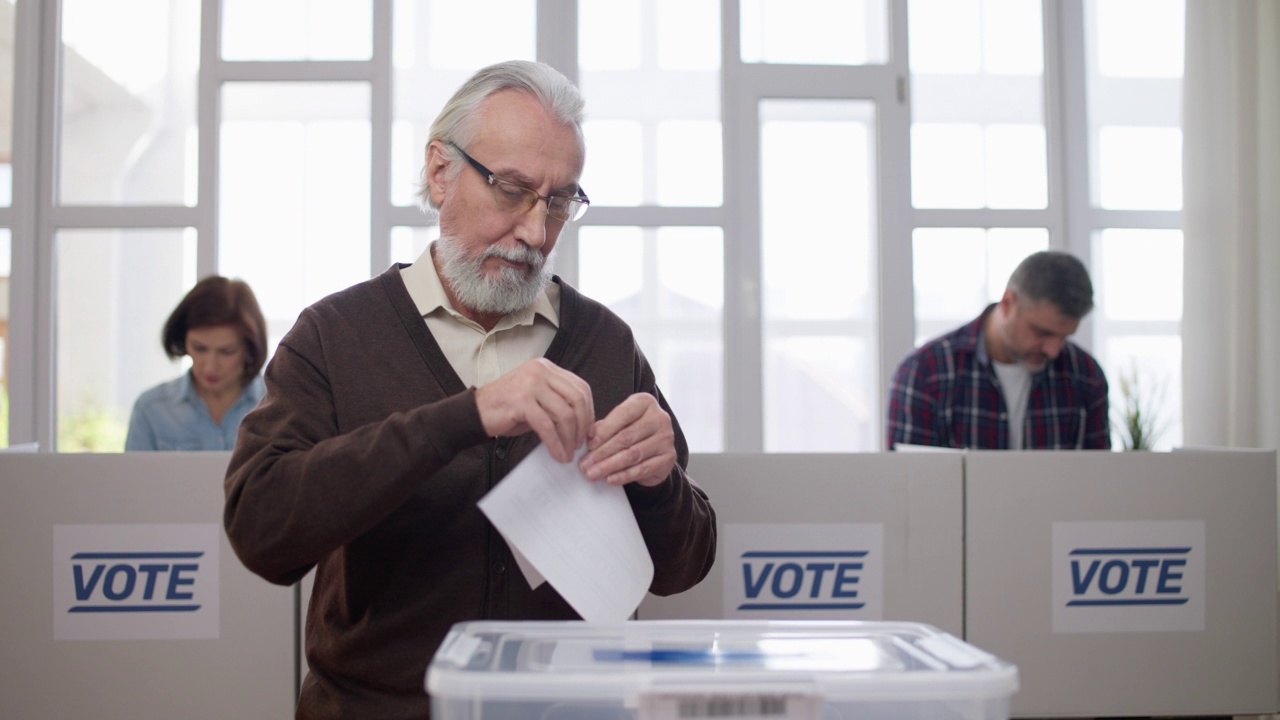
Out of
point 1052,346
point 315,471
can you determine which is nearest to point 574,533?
point 315,471

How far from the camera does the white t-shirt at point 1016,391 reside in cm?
288

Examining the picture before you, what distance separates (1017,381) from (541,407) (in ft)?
7.43

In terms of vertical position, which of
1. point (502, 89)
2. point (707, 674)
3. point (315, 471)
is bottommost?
point (707, 674)

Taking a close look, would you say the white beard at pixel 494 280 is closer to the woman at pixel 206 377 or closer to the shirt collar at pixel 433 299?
the shirt collar at pixel 433 299

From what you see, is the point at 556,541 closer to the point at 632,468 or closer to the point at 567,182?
the point at 632,468

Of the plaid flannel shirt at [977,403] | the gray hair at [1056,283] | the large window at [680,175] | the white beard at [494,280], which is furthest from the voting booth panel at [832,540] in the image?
the large window at [680,175]

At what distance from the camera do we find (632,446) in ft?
3.50

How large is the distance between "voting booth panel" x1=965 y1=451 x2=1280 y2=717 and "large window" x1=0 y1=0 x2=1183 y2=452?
2.18 metres

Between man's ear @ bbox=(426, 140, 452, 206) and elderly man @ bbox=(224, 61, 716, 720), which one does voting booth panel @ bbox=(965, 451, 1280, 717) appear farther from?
man's ear @ bbox=(426, 140, 452, 206)

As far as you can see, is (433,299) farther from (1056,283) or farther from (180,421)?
(1056,283)

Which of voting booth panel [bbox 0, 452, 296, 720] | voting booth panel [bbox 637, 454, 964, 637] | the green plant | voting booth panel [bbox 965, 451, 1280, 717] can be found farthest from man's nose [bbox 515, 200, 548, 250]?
the green plant

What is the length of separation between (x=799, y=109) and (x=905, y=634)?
3.43 meters

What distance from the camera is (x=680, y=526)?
3.93ft

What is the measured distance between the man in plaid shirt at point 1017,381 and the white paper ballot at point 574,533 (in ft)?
6.38
